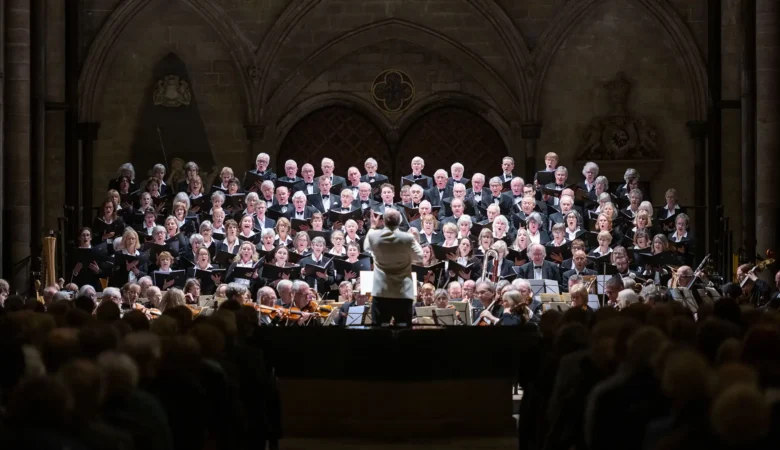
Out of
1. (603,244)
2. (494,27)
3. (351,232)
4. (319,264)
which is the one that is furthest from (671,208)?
(494,27)

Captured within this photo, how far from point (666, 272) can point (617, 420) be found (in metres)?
7.46

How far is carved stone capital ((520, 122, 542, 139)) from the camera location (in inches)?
687

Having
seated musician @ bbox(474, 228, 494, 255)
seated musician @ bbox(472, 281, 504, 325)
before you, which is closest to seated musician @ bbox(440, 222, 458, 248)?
seated musician @ bbox(474, 228, 494, 255)

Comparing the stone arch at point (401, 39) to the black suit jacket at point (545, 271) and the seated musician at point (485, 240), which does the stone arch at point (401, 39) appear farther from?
the black suit jacket at point (545, 271)

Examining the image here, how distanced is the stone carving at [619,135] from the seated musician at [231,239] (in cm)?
566

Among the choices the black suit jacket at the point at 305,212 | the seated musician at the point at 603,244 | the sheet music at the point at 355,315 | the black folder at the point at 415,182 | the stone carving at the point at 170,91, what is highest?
the stone carving at the point at 170,91

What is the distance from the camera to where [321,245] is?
1283cm

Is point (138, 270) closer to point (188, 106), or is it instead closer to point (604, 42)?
point (188, 106)

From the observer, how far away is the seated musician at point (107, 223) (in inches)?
542

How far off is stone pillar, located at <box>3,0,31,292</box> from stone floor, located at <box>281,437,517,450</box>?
629 cm

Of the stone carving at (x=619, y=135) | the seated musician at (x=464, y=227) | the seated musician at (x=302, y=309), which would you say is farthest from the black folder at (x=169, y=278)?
the stone carving at (x=619, y=135)

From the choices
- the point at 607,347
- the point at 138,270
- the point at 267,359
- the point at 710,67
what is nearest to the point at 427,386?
the point at 267,359

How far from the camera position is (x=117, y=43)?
17484mm

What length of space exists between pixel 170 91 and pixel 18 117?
A: 326 centimetres
